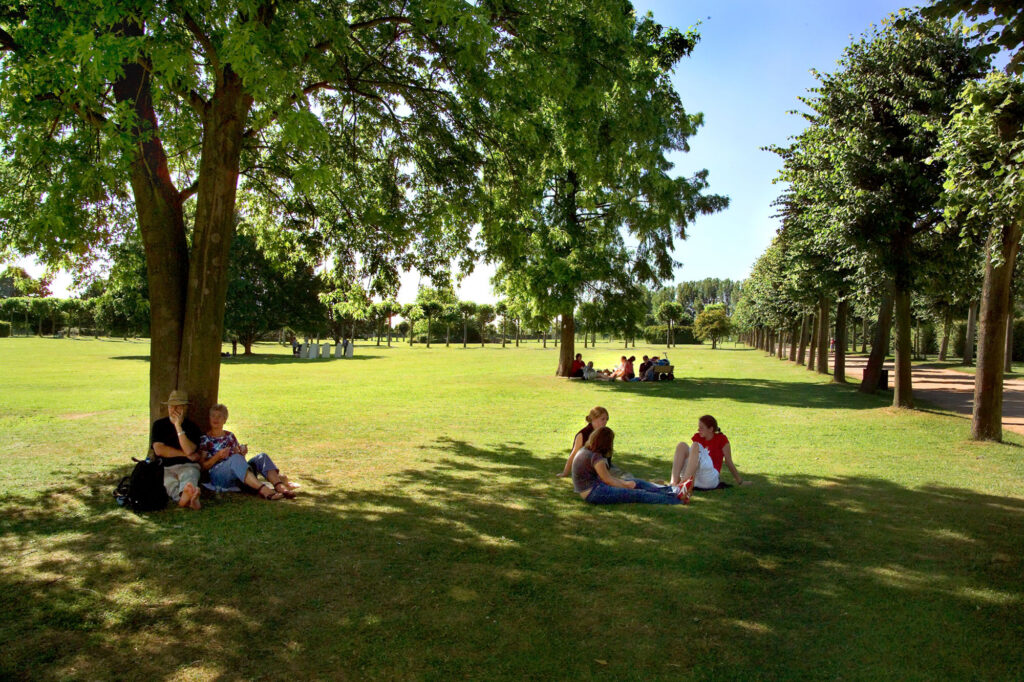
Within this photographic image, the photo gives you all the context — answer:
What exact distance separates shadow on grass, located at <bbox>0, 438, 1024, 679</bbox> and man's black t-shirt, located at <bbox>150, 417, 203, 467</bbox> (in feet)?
2.28

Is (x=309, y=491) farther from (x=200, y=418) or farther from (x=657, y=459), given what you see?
(x=657, y=459)

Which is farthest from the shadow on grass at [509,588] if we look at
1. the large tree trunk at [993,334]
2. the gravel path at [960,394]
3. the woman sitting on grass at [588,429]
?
the gravel path at [960,394]

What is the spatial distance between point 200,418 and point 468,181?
224 inches

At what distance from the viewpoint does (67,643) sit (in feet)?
13.2

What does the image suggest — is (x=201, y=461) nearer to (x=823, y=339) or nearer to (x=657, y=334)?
(x=823, y=339)

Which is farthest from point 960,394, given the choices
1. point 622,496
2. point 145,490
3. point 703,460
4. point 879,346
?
point 145,490

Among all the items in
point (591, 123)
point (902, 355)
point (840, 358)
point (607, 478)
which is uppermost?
point (591, 123)

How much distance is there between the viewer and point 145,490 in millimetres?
6957

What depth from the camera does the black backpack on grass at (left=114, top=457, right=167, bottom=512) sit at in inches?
274

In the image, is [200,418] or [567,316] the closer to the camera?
[200,418]

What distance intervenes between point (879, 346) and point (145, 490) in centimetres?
2232

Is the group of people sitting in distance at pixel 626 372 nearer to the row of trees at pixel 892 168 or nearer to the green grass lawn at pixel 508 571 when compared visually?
the row of trees at pixel 892 168

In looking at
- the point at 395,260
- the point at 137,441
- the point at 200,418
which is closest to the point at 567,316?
the point at 395,260

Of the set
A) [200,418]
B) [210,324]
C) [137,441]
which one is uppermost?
[210,324]
